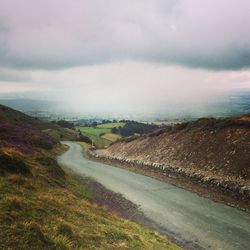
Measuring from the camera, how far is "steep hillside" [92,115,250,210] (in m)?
26.8

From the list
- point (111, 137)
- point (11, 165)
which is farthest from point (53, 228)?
point (111, 137)

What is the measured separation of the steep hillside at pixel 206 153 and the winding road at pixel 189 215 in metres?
2.98

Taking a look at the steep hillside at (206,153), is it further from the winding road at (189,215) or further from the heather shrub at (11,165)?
the heather shrub at (11,165)

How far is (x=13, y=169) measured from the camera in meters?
20.7

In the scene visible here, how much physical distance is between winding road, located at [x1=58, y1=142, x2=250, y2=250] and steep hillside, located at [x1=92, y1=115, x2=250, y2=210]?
2985mm

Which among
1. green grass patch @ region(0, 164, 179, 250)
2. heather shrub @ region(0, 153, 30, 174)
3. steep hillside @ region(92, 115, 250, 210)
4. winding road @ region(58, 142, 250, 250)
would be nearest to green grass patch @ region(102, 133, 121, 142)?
steep hillside @ region(92, 115, 250, 210)

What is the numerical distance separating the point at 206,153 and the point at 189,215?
537 inches

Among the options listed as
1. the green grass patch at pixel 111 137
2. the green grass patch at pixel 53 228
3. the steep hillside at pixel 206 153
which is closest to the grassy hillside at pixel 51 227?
the green grass patch at pixel 53 228

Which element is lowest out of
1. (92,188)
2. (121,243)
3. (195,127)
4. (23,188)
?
(92,188)

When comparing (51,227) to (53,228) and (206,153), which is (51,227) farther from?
(206,153)

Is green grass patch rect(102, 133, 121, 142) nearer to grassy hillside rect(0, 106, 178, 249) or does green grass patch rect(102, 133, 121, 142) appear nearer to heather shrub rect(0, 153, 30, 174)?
heather shrub rect(0, 153, 30, 174)

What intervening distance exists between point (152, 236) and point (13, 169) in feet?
34.6

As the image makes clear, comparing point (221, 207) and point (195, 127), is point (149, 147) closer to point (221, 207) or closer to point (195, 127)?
point (195, 127)

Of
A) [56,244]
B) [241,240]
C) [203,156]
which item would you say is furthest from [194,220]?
[203,156]
